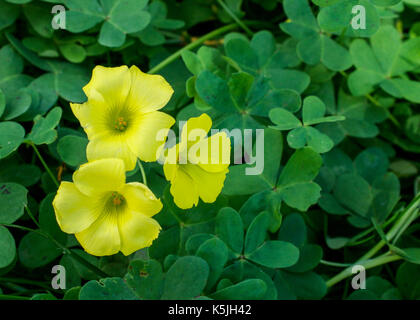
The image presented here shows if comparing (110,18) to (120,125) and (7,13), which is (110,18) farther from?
(120,125)

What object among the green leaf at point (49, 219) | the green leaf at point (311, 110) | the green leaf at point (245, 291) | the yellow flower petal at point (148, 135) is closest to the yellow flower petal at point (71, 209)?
the yellow flower petal at point (148, 135)

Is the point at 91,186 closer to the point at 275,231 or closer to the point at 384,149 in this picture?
the point at 275,231

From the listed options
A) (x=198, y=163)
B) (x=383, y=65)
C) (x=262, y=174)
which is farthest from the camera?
(x=383, y=65)

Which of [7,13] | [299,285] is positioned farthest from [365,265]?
[7,13]

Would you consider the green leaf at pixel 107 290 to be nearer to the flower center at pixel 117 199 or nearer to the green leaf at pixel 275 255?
the flower center at pixel 117 199

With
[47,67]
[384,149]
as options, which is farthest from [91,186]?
[384,149]

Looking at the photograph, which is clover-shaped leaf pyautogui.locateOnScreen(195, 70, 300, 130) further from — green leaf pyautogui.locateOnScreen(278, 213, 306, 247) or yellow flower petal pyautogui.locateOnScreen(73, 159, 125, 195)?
yellow flower petal pyautogui.locateOnScreen(73, 159, 125, 195)
